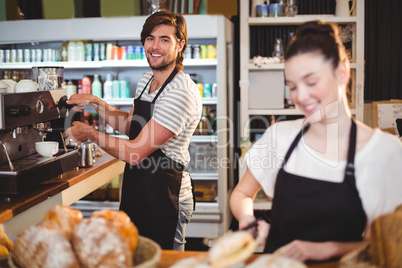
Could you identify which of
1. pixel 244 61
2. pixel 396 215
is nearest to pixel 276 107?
pixel 244 61

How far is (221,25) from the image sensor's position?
158 inches

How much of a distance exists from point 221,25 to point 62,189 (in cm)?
229

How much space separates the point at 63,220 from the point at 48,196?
114 cm

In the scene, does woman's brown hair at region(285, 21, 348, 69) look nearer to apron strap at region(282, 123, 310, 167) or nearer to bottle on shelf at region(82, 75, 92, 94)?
apron strap at region(282, 123, 310, 167)

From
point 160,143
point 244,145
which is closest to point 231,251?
point 160,143

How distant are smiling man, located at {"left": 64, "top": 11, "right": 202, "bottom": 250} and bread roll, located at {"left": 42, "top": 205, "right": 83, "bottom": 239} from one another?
1.04m

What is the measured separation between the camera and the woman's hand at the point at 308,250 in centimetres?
119

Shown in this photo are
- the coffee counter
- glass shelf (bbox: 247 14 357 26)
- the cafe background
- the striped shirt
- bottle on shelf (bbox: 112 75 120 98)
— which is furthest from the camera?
bottle on shelf (bbox: 112 75 120 98)

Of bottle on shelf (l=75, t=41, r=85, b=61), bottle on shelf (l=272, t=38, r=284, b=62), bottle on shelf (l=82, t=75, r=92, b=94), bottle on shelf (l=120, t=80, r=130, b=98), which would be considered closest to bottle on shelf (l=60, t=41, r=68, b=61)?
bottle on shelf (l=75, t=41, r=85, b=61)

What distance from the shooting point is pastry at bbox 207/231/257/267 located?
0.93 metres

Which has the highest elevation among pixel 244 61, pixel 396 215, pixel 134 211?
pixel 244 61

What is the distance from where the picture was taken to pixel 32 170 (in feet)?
6.84

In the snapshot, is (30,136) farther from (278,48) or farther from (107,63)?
(278,48)

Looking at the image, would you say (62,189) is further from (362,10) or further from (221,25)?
(362,10)
